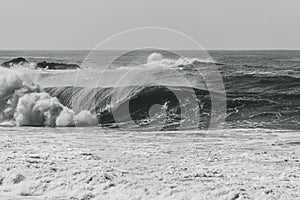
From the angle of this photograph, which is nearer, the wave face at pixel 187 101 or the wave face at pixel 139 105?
the wave face at pixel 187 101

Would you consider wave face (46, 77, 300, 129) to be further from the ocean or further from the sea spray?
the sea spray

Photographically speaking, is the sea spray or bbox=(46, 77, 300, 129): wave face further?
the sea spray

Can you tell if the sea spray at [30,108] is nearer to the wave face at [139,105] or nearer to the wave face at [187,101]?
the wave face at [139,105]

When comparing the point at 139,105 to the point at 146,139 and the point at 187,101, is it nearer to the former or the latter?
the point at 187,101

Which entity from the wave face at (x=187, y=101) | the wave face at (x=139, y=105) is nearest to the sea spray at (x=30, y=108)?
the wave face at (x=139, y=105)

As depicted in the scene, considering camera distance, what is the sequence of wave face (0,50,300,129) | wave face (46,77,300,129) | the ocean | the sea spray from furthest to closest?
the sea spray → wave face (0,50,300,129) → wave face (46,77,300,129) → the ocean

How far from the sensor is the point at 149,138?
16594mm

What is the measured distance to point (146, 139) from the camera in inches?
643

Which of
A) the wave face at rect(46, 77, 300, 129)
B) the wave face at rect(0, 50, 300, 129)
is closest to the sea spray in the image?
the wave face at rect(0, 50, 300, 129)

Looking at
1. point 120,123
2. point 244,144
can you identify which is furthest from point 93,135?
point 244,144

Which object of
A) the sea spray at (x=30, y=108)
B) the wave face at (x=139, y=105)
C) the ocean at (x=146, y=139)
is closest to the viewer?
the ocean at (x=146, y=139)

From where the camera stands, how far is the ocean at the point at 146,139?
10.1 m

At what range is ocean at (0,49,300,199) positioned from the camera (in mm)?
10117

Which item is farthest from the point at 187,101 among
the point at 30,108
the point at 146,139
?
Answer: the point at 146,139
